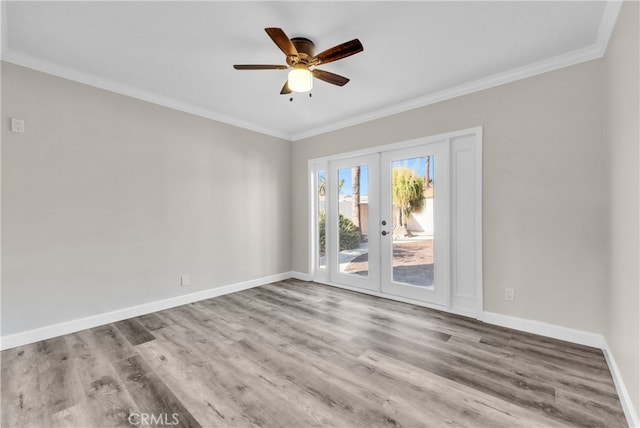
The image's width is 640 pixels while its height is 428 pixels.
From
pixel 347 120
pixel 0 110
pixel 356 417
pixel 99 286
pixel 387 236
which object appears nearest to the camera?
pixel 356 417

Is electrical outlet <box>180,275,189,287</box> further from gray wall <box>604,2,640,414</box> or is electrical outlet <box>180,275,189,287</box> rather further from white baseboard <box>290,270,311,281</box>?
gray wall <box>604,2,640,414</box>

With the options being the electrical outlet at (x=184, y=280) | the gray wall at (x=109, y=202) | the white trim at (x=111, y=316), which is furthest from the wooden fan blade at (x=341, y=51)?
the white trim at (x=111, y=316)

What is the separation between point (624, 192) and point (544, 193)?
913 mm

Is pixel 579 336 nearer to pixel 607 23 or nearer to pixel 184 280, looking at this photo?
pixel 607 23

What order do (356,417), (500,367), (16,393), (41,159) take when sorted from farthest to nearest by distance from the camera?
(41,159)
(500,367)
(16,393)
(356,417)

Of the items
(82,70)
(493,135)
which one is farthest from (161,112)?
(493,135)

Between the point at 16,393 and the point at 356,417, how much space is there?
2245mm

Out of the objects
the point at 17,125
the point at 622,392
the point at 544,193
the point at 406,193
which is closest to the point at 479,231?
the point at 544,193

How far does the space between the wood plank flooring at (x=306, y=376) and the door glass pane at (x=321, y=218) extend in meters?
1.78

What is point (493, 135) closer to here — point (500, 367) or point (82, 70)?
point (500, 367)

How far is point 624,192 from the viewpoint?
178 centimetres

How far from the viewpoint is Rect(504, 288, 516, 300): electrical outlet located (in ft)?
9.31

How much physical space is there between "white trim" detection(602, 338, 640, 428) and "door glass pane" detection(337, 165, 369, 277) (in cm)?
254

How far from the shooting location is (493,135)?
117 inches
